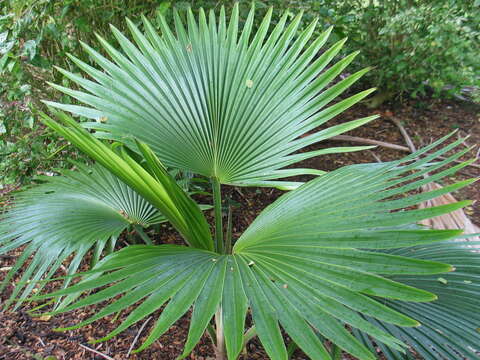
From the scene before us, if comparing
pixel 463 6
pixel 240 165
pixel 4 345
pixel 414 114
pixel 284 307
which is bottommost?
Result: pixel 4 345

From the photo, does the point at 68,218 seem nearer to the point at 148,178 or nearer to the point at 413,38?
the point at 148,178

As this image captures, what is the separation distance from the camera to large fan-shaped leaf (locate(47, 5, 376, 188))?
1.17m

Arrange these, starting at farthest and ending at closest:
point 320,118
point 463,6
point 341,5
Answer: point 341,5 < point 463,6 < point 320,118

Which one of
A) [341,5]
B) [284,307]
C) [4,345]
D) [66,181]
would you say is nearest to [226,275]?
[284,307]

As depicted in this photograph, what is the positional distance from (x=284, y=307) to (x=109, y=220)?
0.84m

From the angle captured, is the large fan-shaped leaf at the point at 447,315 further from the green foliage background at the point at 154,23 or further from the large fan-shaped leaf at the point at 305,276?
the green foliage background at the point at 154,23

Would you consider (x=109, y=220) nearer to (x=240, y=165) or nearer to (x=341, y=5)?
(x=240, y=165)

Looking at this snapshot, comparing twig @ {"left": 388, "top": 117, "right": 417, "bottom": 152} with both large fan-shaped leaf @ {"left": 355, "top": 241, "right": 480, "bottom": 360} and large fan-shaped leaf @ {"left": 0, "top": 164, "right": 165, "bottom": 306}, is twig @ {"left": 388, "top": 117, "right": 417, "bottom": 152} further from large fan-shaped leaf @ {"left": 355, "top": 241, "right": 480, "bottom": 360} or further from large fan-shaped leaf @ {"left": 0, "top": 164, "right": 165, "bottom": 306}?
large fan-shaped leaf @ {"left": 0, "top": 164, "right": 165, "bottom": 306}

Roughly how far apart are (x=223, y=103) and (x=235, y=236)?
93 centimetres

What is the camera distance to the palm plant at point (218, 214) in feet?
2.09

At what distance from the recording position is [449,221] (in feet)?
4.64

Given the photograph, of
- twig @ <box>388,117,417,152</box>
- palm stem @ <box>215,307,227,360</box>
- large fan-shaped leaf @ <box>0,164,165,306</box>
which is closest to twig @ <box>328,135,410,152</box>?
twig @ <box>388,117,417,152</box>

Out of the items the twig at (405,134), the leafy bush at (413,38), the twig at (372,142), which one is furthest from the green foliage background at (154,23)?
the twig at (372,142)

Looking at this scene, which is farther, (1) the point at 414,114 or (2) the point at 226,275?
(1) the point at 414,114
